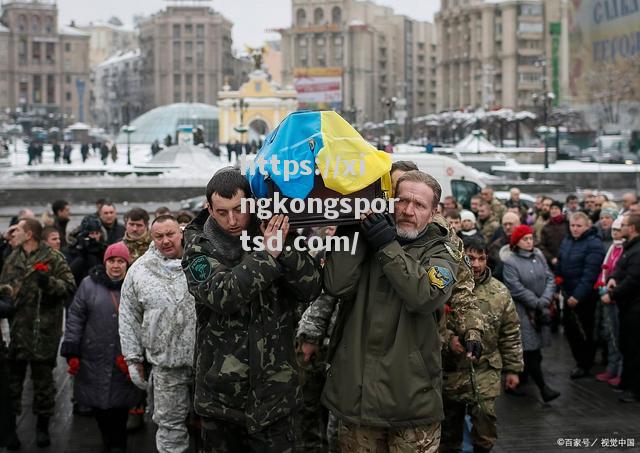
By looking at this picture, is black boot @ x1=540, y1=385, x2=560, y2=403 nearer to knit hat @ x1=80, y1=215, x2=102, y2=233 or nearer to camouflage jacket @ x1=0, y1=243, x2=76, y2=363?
camouflage jacket @ x1=0, y1=243, x2=76, y2=363

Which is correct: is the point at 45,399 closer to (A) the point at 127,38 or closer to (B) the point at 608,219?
(B) the point at 608,219

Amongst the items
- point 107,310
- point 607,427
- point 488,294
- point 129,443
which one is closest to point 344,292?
point 488,294

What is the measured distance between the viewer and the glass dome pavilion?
84.9 metres

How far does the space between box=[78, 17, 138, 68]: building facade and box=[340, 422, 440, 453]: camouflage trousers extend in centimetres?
16068

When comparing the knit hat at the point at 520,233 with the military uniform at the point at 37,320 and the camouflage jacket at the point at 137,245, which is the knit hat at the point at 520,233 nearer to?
the camouflage jacket at the point at 137,245

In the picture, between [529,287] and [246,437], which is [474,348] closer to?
[246,437]

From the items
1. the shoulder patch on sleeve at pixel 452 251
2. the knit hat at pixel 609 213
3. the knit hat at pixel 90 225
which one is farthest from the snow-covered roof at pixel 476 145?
the shoulder patch on sleeve at pixel 452 251

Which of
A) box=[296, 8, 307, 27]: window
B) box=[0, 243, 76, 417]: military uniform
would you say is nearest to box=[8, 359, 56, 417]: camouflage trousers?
box=[0, 243, 76, 417]: military uniform

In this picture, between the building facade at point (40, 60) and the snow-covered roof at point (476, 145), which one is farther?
the building facade at point (40, 60)

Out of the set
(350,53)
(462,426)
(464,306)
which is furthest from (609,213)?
(350,53)

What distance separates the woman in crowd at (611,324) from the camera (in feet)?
26.3

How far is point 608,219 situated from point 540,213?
2.15 metres

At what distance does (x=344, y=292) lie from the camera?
3.70m

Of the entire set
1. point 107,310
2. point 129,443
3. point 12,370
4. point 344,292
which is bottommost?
point 129,443
